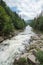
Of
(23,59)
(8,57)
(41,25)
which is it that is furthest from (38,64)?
(41,25)

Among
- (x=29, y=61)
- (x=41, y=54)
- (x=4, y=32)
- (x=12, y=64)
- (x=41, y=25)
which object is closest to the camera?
(x=41, y=54)

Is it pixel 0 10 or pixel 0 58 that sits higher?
pixel 0 10

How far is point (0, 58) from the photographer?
890 inches

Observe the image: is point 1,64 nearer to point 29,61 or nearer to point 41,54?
point 29,61

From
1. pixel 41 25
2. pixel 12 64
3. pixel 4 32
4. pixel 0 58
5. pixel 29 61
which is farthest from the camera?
pixel 41 25

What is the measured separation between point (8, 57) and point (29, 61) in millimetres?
5278

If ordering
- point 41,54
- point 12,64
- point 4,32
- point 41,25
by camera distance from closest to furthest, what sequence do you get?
point 41,54 < point 12,64 < point 4,32 < point 41,25

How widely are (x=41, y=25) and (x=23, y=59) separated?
6972 cm

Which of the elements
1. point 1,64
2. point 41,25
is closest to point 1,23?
point 1,64

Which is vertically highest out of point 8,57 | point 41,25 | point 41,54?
point 41,54

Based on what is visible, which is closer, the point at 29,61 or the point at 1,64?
the point at 29,61

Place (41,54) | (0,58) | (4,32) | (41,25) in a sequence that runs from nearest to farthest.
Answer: (41,54) → (0,58) → (4,32) → (41,25)

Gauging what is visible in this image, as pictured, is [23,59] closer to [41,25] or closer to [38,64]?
[38,64]

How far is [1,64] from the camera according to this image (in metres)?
20.0
